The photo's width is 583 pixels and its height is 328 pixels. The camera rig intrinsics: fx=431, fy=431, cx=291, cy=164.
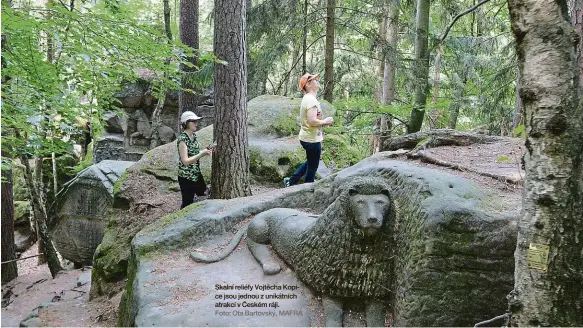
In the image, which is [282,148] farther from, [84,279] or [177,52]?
[84,279]

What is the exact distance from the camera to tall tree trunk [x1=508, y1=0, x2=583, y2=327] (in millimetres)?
2211

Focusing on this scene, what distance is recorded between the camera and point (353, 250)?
3.49m

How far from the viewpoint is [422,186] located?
355 centimetres

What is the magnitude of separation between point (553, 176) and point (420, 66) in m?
6.82

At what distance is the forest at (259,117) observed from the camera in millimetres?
2242

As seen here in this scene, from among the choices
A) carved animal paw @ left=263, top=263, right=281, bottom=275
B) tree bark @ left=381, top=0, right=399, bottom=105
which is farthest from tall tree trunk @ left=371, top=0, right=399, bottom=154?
carved animal paw @ left=263, top=263, right=281, bottom=275

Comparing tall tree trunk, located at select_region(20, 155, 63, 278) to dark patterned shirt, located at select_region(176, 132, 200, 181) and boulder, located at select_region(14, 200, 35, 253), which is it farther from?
boulder, located at select_region(14, 200, 35, 253)

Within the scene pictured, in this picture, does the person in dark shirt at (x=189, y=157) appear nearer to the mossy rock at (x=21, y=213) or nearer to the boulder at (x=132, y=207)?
the boulder at (x=132, y=207)

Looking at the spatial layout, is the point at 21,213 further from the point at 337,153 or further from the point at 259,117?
the point at 337,153

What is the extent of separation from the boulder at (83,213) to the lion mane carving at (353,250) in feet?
23.7

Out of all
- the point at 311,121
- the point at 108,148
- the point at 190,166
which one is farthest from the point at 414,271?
the point at 108,148

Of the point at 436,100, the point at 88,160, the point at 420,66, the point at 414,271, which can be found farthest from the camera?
the point at 88,160

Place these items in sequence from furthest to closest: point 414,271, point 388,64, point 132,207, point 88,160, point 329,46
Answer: point 88,160 < point 388,64 < point 329,46 < point 132,207 < point 414,271

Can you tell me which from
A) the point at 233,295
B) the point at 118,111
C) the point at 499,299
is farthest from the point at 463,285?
the point at 118,111
